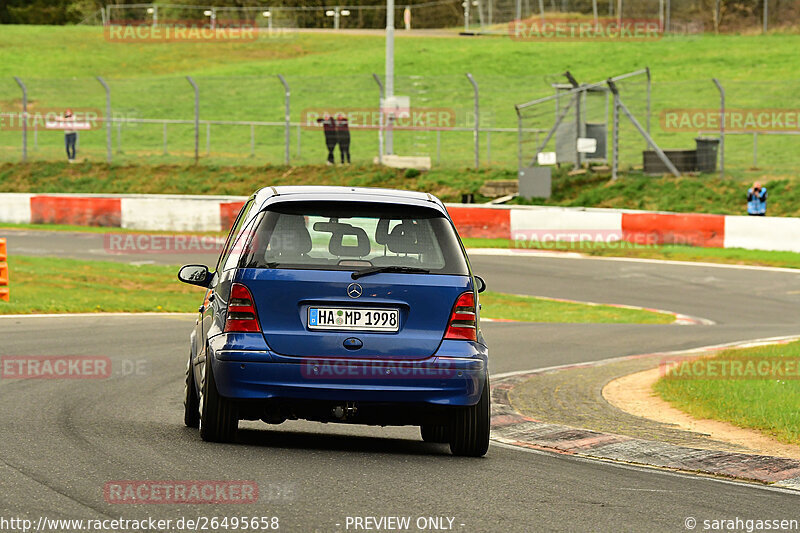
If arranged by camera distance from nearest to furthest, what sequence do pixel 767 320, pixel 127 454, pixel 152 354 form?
pixel 127 454 → pixel 152 354 → pixel 767 320

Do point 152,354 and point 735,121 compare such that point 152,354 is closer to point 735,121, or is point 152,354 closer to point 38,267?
point 38,267

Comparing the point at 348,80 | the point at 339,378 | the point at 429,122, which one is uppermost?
the point at 348,80

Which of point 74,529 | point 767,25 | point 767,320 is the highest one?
point 767,25

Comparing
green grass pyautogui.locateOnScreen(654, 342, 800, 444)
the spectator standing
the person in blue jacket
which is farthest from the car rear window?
the spectator standing

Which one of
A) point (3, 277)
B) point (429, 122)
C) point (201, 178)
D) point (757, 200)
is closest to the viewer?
point (3, 277)

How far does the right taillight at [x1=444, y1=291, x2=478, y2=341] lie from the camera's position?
309 inches

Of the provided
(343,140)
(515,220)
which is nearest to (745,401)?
(515,220)

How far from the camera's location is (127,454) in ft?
25.1

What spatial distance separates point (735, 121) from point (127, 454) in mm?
42918

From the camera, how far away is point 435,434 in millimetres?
9000

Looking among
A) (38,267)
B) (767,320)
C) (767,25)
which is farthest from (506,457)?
(767,25)

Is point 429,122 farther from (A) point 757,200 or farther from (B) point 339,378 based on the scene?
(B) point 339,378

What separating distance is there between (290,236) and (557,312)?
42.7ft

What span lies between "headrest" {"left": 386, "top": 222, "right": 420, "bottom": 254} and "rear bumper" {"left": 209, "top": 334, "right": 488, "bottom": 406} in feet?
2.21
